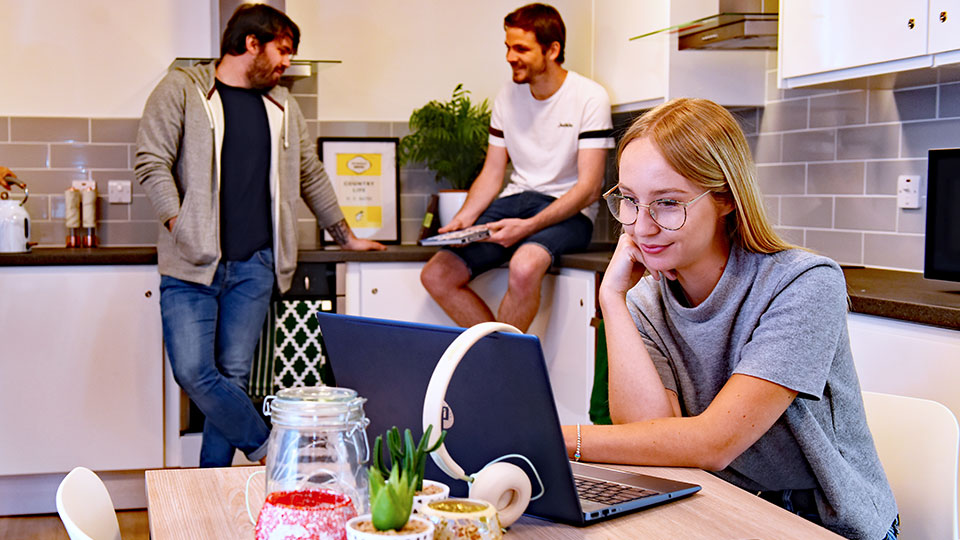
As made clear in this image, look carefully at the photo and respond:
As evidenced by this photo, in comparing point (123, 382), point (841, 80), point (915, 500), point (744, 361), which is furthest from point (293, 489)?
point (123, 382)

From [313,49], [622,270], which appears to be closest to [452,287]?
[313,49]

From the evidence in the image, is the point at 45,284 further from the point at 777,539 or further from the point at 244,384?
the point at 777,539

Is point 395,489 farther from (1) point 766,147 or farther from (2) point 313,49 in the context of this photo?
(2) point 313,49

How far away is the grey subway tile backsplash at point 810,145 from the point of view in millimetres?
3270

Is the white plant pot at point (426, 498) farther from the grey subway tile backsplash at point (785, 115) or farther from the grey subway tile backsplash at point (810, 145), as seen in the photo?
the grey subway tile backsplash at point (785, 115)

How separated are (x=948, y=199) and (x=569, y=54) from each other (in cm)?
232

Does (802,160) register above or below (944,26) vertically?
below

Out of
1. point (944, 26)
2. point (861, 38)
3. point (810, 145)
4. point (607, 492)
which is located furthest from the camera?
point (810, 145)

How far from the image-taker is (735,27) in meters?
3.20

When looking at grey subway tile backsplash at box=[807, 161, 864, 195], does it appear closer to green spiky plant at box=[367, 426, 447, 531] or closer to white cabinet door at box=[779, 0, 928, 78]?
white cabinet door at box=[779, 0, 928, 78]

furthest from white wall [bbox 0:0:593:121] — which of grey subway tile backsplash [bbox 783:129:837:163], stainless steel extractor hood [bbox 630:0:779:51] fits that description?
grey subway tile backsplash [bbox 783:129:837:163]

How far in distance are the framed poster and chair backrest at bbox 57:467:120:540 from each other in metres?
2.96

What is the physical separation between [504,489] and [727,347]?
603 mm

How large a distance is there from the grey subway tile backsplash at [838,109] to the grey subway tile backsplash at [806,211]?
246mm
